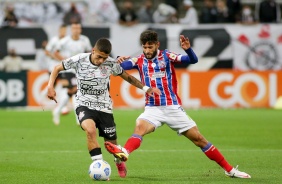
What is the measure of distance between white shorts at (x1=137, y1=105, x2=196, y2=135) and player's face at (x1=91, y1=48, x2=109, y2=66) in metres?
0.94

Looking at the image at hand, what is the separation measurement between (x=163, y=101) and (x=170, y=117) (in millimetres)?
239

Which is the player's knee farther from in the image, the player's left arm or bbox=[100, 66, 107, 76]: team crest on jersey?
bbox=[100, 66, 107, 76]: team crest on jersey

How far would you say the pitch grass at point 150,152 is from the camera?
1043cm

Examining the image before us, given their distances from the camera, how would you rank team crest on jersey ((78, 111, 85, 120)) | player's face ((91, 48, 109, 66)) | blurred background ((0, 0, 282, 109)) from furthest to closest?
blurred background ((0, 0, 282, 109)) < team crest on jersey ((78, 111, 85, 120)) < player's face ((91, 48, 109, 66))

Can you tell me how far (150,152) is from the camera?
13.7 m

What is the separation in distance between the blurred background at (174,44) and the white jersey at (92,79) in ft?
44.2

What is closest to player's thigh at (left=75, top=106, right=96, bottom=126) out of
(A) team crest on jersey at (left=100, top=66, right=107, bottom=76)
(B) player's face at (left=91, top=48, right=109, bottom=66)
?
(A) team crest on jersey at (left=100, top=66, right=107, bottom=76)

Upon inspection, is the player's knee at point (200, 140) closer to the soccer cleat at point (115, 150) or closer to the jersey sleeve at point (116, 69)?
the soccer cleat at point (115, 150)

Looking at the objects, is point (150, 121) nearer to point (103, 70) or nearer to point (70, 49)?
point (103, 70)

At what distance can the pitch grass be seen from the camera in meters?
10.4

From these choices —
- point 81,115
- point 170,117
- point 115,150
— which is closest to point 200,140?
point 170,117

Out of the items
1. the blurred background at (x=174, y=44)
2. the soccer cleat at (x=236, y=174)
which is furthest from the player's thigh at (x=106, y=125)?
the blurred background at (x=174, y=44)

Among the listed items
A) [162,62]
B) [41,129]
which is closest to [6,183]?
[162,62]

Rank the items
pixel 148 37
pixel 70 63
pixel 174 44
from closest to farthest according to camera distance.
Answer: pixel 148 37 → pixel 70 63 → pixel 174 44
